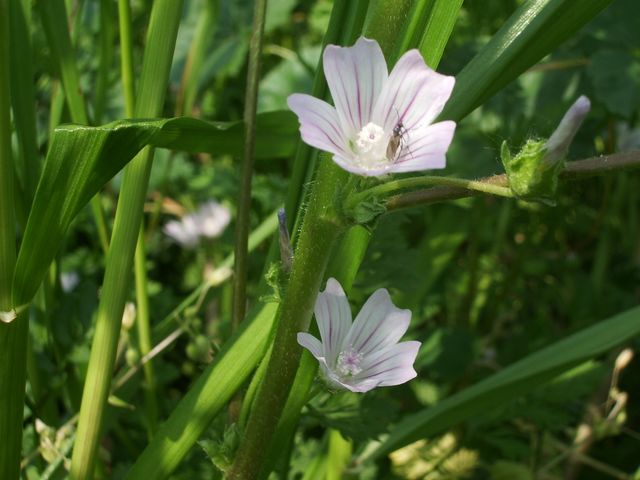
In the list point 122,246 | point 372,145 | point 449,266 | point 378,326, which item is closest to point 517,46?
point 372,145

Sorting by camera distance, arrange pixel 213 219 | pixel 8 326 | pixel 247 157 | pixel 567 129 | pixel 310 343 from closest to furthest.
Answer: pixel 567 129 < pixel 310 343 < pixel 8 326 < pixel 247 157 < pixel 213 219

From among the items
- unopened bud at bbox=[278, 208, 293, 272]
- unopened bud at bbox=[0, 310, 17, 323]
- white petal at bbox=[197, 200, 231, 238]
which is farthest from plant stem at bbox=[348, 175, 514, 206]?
white petal at bbox=[197, 200, 231, 238]

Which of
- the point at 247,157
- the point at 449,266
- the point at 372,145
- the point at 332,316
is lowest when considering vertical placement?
the point at 332,316

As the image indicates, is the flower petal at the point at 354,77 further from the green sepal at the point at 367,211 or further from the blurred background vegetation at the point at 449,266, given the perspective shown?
the blurred background vegetation at the point at 449,266

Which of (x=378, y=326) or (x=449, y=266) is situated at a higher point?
(x=449, y=266)

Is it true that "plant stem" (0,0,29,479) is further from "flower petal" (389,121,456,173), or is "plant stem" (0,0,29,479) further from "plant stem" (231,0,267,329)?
"flower petal" (389,121,456,173)

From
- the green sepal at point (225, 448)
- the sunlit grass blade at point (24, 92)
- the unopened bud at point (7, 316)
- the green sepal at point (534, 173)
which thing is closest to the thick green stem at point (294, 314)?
the green sepal at point (225, 448)

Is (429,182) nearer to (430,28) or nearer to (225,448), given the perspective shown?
(430,28)
